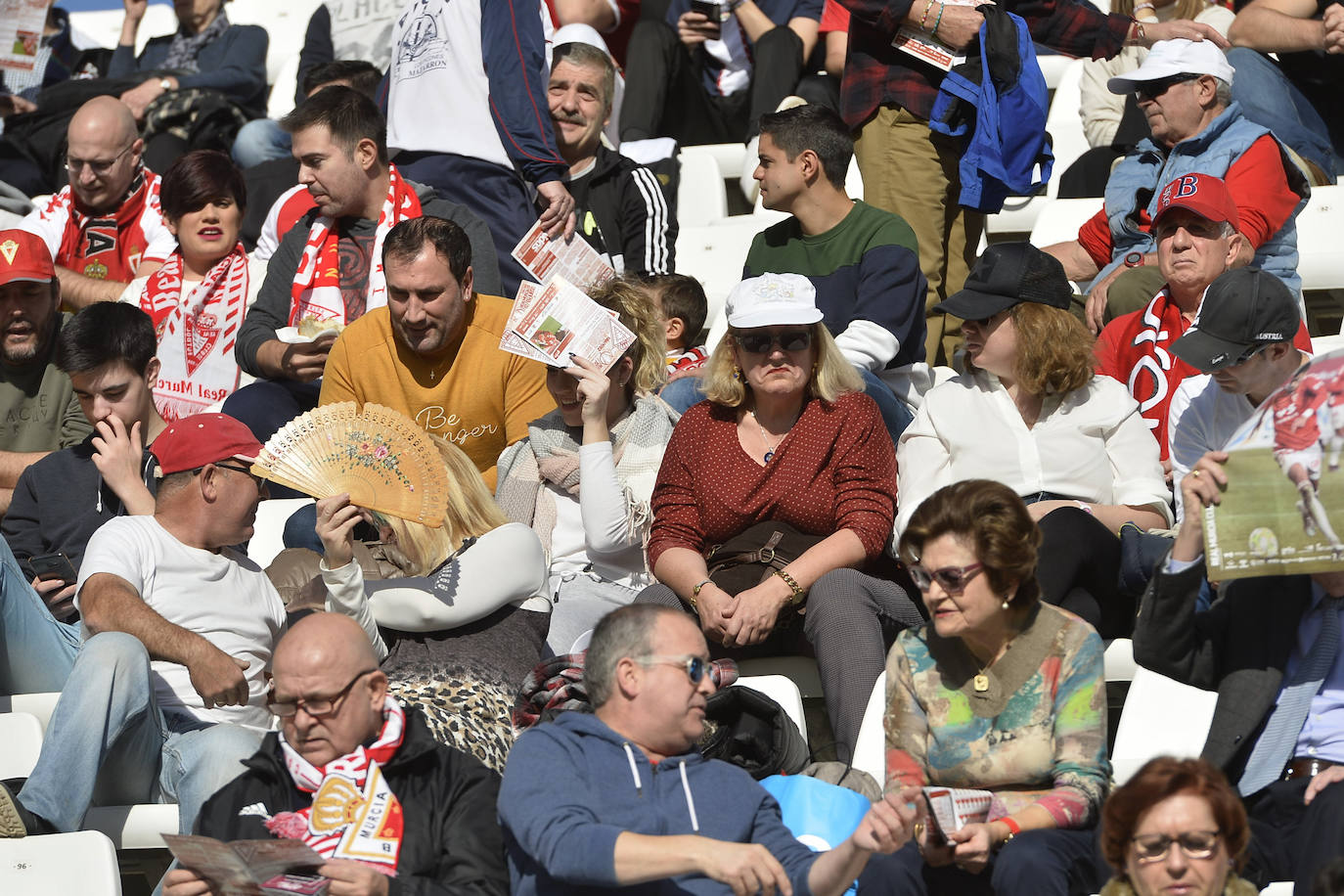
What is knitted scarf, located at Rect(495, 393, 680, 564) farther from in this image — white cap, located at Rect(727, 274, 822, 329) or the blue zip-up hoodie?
the blue zip-up hoodie

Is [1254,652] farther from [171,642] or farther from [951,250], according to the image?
[951,250]

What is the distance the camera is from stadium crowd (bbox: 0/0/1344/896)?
338cm

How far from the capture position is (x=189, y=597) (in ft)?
14.0

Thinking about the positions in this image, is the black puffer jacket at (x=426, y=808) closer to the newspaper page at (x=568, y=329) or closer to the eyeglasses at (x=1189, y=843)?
the eyeglasses at (x=1189, y=843)

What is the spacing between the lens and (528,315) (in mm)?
4953

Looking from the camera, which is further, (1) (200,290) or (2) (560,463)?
(1) (200,290)

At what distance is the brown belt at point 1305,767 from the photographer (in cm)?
345

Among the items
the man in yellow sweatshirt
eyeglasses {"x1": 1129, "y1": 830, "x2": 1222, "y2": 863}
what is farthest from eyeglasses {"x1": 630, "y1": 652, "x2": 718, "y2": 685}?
the man in yellow sweatshirt

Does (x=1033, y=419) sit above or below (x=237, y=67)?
below

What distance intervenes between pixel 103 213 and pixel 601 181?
197 centimetres

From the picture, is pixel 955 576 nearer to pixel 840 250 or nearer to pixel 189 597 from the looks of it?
pixel 189 597

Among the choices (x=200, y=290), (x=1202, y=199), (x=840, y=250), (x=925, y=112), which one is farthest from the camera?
(x=200, y=290)

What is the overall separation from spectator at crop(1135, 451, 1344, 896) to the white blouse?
105cm

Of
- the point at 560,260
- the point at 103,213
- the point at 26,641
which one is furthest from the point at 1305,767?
the point at 103,213
